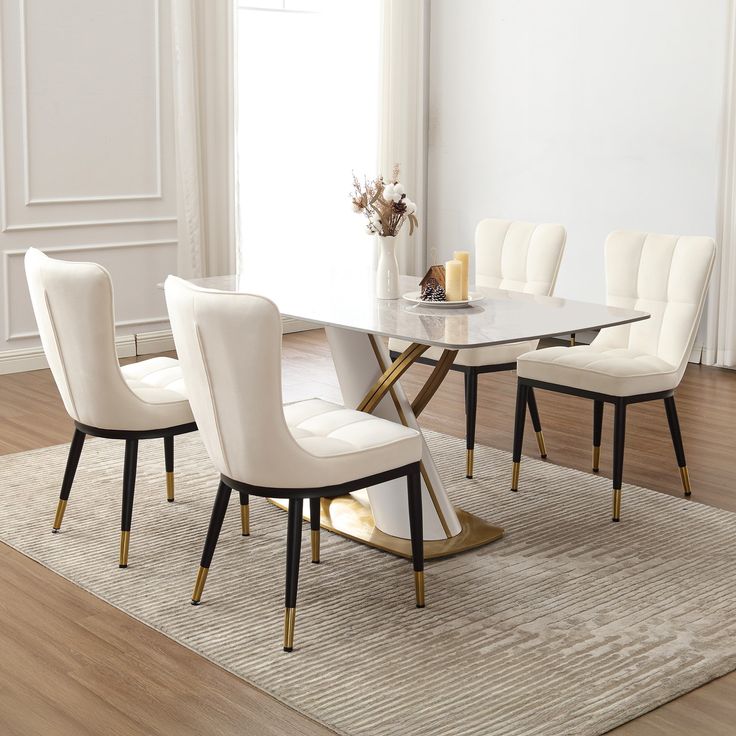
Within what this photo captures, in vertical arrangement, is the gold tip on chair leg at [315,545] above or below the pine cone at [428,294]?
below

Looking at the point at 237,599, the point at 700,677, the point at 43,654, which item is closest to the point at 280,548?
the point at 237,599

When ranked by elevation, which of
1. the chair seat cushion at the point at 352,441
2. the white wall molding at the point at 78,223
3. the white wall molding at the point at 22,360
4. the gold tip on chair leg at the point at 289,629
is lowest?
the gold tip on chair leg at the point at 289,629

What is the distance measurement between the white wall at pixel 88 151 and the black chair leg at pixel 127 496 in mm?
2804

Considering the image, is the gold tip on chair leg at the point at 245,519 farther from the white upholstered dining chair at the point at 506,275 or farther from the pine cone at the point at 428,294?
the white upholstered dining chair at the point at 506,275

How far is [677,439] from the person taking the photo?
3.84 m

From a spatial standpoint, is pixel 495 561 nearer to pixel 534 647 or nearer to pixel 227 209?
pixel 534 647

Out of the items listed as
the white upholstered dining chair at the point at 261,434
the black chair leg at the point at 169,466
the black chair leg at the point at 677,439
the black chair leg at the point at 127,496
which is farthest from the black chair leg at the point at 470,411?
the black chair leg at the point at 127,496

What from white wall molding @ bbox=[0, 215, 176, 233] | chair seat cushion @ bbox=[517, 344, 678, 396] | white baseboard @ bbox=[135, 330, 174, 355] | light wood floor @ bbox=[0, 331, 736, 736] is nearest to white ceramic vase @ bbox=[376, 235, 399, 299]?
chair seat cushion @ bbox=[517, 344, 678, 396]

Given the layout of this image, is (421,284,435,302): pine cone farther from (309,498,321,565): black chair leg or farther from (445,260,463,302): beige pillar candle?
(309,498,321,565): black chair leg

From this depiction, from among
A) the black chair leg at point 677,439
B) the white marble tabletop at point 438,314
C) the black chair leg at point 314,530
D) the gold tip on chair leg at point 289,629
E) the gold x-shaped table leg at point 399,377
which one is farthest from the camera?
the black chair leg at point 677,439

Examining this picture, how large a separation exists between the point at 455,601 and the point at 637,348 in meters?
1.44

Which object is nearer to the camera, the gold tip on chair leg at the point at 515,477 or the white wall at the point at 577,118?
the gold tip on chair leg at the point at 515,477

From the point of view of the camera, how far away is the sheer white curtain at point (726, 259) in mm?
5727

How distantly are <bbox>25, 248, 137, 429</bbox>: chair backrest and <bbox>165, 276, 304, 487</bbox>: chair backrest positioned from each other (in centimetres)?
36
